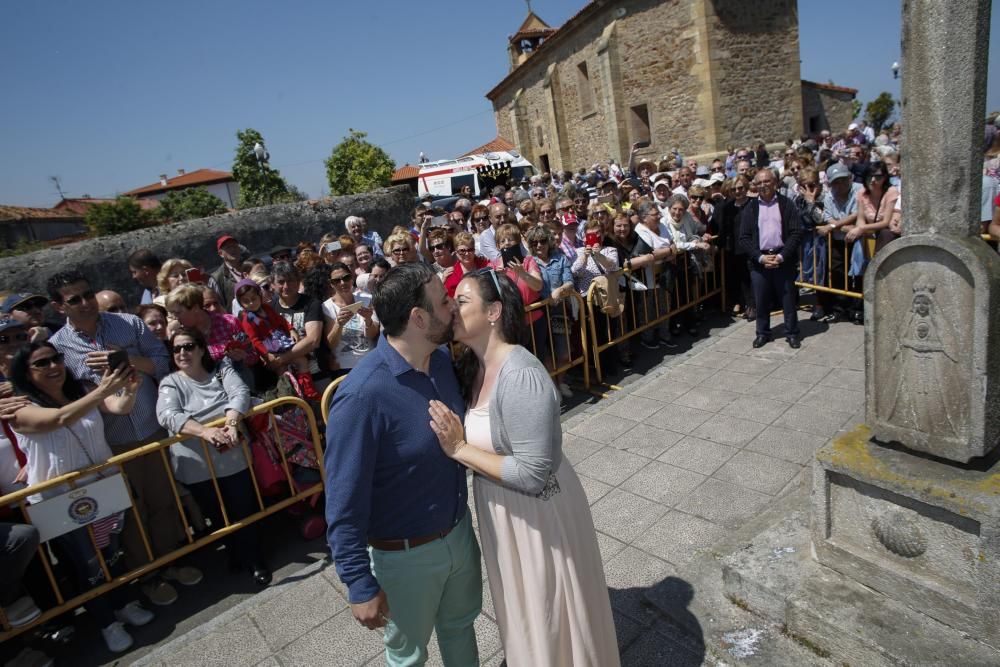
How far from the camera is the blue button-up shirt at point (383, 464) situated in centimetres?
188

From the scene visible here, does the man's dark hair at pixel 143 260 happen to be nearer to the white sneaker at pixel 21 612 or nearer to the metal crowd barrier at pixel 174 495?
the metal crowd barrier at pixel 174 495

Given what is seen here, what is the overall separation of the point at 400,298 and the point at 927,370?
205 cm

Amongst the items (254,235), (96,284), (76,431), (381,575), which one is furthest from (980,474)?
(254,235)

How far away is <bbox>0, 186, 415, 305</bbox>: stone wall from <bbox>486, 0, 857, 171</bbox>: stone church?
15159mm

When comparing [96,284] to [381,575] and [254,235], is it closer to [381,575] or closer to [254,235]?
[254,235]

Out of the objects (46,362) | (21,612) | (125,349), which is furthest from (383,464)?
(125,349)

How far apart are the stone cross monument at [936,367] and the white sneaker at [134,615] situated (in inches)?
154

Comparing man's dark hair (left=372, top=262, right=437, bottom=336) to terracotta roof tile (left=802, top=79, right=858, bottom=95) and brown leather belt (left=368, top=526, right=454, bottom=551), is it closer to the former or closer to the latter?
brown leather belt (left=368, top=526, right=454, bottom=551)

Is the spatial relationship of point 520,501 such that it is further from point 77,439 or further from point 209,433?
point 77,439

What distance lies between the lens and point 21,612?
10.2 feet

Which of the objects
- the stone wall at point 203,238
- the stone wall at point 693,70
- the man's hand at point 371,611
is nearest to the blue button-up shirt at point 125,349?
the man's hand at point 371,611

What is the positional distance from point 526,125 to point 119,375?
37.9 meters

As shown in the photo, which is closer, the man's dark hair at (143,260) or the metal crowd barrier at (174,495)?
the metal crowd barrier at (174,495)

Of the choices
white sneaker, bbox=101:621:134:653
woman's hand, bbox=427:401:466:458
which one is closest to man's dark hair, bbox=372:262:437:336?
woman's hand, bbox=427:401:466:458
